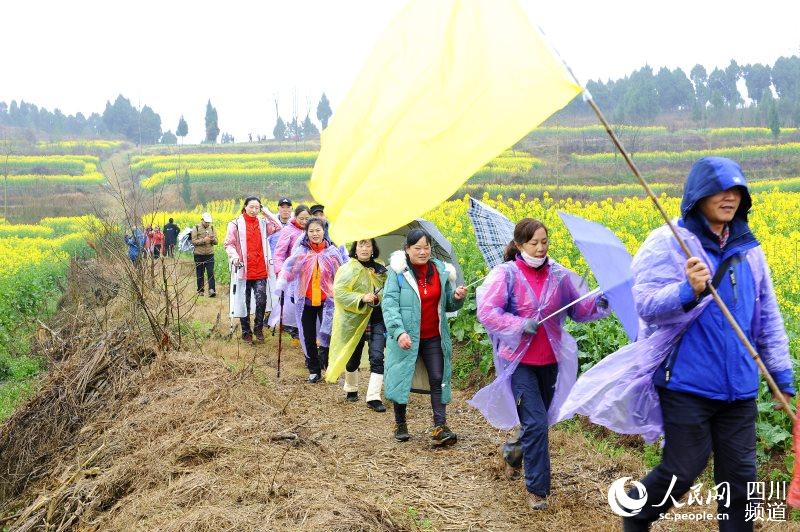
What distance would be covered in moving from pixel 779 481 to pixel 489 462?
203cm

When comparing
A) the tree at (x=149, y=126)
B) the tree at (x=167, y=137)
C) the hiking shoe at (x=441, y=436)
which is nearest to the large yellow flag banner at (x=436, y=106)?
the hiking shoe at (x=441, y=436)

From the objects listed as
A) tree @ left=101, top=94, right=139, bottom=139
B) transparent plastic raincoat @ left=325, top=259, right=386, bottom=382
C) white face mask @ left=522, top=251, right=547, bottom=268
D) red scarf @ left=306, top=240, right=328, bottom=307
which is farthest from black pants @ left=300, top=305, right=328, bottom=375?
tree @ left=101, top=94, right=139, bottom=139

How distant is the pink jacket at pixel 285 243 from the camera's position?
425 inches

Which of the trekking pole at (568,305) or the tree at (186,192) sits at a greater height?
the trekking pole at (568,305)

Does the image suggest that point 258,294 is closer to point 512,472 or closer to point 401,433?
point 401,433

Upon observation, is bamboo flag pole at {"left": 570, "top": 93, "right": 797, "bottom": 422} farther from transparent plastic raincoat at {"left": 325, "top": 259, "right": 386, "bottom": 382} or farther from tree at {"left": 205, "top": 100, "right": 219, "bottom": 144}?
tree at {"left": 205, "top": 100, "right": 219, "bottom": 144}

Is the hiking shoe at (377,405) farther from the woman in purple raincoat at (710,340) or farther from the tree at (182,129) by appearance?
the tree at (182,129)

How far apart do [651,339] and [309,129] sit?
93417 mm

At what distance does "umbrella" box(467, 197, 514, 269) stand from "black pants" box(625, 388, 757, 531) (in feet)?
10.6

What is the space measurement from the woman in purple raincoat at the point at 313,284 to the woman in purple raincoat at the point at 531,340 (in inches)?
166

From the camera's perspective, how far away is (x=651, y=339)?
13.0 feet

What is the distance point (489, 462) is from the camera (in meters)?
6.36

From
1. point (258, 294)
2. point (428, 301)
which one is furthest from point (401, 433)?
point (258, 294)

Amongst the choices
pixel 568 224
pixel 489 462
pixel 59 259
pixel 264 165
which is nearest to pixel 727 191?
pixel 568 224
